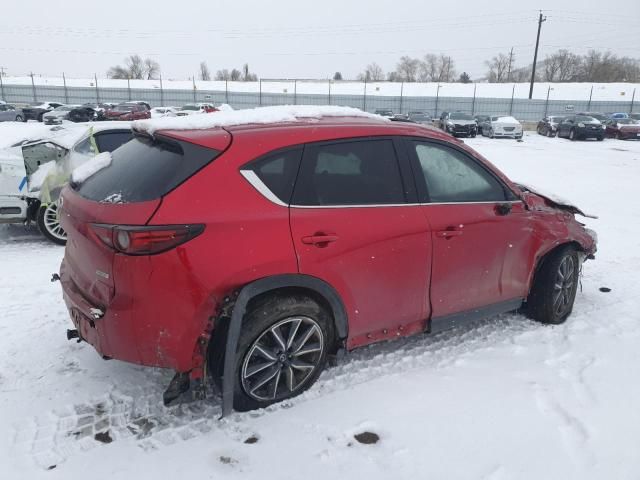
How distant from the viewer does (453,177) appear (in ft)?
11.6

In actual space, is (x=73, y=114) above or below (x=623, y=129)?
above

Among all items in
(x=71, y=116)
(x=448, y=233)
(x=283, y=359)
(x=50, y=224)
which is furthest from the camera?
(x=71, y=116)

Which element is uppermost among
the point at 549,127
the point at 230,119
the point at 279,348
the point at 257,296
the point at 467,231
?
the point at 230,119

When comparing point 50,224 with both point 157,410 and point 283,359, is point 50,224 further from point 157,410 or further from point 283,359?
point 283,359

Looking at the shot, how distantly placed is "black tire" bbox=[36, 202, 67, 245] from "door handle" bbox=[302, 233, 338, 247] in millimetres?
4624

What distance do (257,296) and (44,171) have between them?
5011 mm

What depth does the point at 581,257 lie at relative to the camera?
14.6 feet

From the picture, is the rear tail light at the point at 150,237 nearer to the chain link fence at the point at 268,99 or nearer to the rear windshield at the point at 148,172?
the rear windshield at the point at 148,172

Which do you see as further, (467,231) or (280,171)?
(467,231)

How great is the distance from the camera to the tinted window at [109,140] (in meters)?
6.51

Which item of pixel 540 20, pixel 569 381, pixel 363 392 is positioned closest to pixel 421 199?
pixel 363 392

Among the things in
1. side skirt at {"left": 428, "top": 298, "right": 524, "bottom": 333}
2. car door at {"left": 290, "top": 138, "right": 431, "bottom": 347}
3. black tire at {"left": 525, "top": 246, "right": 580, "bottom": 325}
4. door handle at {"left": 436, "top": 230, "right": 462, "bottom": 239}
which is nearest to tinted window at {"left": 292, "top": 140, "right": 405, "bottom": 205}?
car door at {"left": 290, "top": 138, "right": 431, "bottom": 347}

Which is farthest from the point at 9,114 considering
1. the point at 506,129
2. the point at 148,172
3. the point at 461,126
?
the point at 148,172

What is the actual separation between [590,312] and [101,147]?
5950 mm
